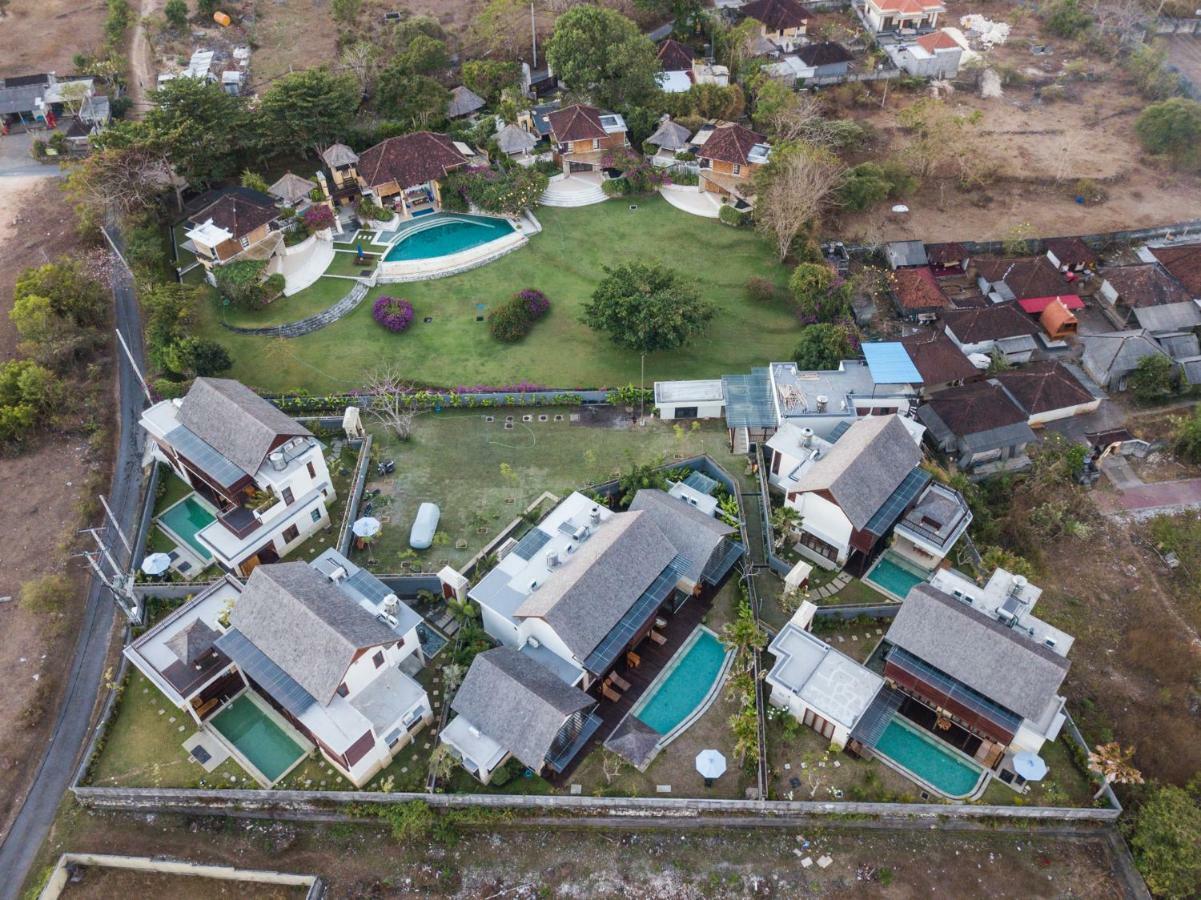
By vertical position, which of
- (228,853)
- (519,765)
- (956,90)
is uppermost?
(956,90)

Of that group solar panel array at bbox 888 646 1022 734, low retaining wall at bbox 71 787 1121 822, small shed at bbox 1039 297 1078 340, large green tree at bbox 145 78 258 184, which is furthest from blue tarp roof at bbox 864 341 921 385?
large green tree at bbox 145 78 258 184

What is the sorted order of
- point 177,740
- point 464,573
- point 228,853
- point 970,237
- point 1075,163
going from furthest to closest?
point 1075,163, point 970,237, point 464,573, point 177,740, point 228,853

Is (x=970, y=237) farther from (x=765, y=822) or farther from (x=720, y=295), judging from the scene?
(x=765, y=822)

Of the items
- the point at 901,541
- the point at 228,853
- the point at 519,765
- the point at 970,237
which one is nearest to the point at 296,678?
the point at 228,853

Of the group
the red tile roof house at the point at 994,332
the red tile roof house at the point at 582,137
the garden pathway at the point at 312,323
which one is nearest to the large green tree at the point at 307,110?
the red tile roof house at the point at 582,137

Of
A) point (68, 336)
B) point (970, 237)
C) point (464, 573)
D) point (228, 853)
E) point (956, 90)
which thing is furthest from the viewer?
point (956, 90)
